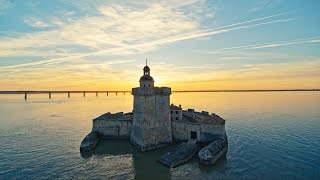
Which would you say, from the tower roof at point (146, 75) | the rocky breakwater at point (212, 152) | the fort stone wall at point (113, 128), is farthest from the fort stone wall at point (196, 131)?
the tower roof at point (146, 75)

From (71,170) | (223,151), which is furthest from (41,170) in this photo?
(223,151)

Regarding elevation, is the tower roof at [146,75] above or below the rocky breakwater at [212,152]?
above

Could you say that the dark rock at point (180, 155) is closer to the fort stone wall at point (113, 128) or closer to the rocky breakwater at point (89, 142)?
the fort stone wall at point (113, 128)

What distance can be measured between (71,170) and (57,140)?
15732 mm

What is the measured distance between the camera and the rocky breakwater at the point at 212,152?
28688 mm

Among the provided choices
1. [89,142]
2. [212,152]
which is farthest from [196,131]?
[89,142]

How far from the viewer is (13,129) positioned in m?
51.4

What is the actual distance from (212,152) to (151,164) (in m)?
8.19

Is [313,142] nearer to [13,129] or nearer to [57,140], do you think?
[57,140]

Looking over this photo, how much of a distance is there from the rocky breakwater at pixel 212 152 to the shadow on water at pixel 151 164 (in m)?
0.62

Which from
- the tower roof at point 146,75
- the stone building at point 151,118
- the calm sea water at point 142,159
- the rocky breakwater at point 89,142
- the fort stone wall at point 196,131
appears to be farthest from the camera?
the tower roof at point 146,75

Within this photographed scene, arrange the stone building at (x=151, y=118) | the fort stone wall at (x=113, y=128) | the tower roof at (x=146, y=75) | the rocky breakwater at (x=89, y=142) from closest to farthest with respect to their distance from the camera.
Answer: the rocky breakwater at (x=89, y=142)
the stone building at (x=151, y=118)
the tower roof at (x=146, y=75)
the fort stone wall at (x=113, y=128)

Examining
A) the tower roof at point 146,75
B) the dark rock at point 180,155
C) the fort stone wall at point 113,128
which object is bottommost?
the dark rock at point 180,155

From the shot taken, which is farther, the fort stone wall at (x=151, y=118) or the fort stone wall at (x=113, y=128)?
the fort stone wall at (x=113, y=128)
